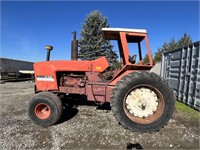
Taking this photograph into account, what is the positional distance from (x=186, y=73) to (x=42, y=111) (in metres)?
5.69

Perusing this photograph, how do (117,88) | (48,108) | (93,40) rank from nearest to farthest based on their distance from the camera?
(117,88)
(48,108)
(93,40)

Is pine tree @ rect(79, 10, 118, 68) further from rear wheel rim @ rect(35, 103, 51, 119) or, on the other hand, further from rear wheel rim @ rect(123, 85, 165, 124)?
rear wheel rim @ rect(123, 85, 165, 124)

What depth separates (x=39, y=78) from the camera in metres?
4.35

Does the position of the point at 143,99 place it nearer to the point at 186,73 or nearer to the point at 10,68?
the point at 186,73

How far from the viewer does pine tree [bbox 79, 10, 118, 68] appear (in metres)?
15.0

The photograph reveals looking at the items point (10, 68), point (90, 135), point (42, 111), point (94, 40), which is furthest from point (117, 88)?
point (10, 68)

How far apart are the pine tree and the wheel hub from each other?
11.7 m

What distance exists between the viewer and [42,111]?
4023 millimetres

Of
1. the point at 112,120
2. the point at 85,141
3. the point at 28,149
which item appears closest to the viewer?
the point at 28,149

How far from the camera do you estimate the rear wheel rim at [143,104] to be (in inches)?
126

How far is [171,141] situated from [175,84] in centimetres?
473

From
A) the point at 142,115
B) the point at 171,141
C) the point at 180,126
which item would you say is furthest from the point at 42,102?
the point at 180,126

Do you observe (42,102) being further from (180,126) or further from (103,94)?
(180,126)

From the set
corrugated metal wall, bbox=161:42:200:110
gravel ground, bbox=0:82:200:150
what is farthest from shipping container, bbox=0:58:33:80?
corrugated metal wall, bbox=161:42:200:110
